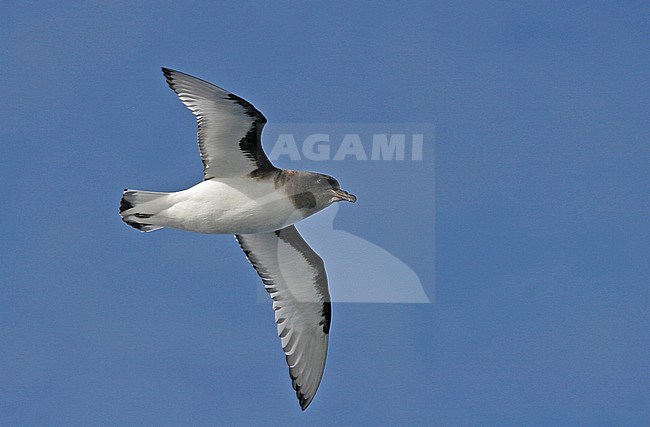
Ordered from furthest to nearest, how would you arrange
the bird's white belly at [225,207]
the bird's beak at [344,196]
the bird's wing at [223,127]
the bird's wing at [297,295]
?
the bird's wing at [297,295] < the bird's beak at [344,196] < the bird's white belly at [225,207] < the bird's wing at [223,127]

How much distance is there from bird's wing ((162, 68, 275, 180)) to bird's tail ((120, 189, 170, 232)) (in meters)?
0.80

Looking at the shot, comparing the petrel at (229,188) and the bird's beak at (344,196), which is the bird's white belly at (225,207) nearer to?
the petrel at (229,188)

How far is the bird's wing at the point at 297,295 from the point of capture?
22.1 meters

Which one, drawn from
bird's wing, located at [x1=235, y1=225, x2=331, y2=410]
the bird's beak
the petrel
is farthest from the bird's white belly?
bird's wing, located at [x1=235, y1=225, x2=331, y2=410]

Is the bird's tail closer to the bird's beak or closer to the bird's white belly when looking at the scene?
the bird's white belly

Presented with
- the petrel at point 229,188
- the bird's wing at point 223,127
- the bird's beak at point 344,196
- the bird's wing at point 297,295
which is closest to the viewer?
the bird's wing at point 223,127

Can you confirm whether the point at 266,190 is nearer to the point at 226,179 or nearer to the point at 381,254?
the point at 226,179

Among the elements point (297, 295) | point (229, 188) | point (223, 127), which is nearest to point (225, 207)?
point (229, 188)

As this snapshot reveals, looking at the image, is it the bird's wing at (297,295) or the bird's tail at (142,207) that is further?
the bird's wing at (297,295)

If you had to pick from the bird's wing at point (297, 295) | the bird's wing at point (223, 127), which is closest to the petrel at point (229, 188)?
the bird's wing at point (223, 127)

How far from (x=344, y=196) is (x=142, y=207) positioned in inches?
113

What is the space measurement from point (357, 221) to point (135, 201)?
375cm

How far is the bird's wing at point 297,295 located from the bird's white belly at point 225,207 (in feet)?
6.57

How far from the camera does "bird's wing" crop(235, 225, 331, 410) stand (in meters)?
22.1
